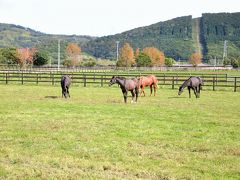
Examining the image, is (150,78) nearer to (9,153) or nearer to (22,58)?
(9,153)

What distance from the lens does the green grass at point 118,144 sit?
7398mm

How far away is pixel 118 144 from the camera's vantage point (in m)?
9.52

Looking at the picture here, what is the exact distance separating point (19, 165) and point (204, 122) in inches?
285

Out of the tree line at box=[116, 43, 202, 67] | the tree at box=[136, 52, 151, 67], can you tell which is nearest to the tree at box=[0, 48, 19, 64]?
the tree line at box=[116, 43, 202, 67]

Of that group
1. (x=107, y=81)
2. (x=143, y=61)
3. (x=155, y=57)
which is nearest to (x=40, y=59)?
(x=143, y=61)

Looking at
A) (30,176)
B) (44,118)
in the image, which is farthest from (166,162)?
(44,118)

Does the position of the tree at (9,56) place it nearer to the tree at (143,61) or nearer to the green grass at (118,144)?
the tree at (143,61)

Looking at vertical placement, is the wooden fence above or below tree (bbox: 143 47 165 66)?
below

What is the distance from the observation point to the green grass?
740 cm

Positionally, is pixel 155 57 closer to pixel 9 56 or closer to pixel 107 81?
pixel 9 56

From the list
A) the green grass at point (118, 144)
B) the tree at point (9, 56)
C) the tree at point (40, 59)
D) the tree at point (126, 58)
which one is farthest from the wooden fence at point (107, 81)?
the tree at point (9, 56)

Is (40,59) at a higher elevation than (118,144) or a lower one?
higher

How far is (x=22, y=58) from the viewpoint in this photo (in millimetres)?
93250

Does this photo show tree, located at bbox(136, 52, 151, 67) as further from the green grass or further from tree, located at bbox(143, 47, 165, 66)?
the green grass
